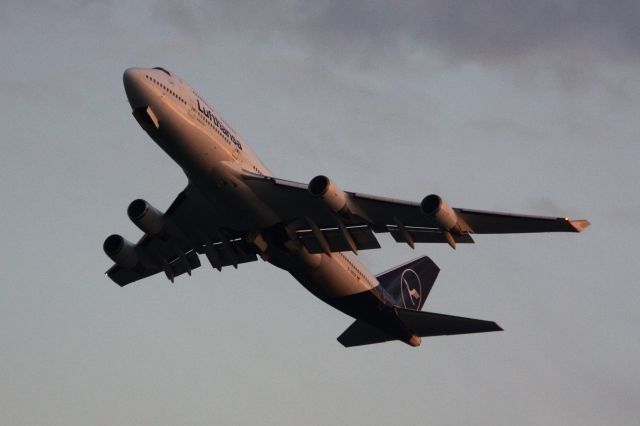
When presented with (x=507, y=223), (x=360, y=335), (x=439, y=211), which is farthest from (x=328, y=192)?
(x=360, y=335)

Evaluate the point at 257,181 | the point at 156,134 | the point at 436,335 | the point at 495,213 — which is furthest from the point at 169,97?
the point at 436,335

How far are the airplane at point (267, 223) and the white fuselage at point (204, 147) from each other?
41 mm

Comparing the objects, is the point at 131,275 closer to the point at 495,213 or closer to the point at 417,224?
the point at 417,224

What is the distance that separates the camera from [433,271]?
5541cm

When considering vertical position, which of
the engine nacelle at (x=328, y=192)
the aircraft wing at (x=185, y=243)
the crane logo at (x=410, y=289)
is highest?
the crane logo at (x=410, y=289)

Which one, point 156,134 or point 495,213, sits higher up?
point 495,213

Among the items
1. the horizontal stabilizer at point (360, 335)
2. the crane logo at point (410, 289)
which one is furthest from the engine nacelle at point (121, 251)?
the crane logo at point (410, 289)

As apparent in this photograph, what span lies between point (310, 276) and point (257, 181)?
6.06 metres

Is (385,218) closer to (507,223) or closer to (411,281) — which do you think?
(507,223)

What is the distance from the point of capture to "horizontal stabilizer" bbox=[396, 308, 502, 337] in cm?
4603

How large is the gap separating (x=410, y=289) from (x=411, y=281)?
0.47 m

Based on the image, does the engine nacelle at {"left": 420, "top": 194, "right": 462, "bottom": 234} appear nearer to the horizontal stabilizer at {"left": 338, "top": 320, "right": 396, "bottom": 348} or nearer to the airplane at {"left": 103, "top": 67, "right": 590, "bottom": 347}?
the airplane at {"left": 103, "top": 67, "right": 590, "bottom": 347}

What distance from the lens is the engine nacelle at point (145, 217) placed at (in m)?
42.6

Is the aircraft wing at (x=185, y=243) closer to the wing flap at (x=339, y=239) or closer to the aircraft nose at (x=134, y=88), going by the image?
the wing flap at (x=339, y=239)
